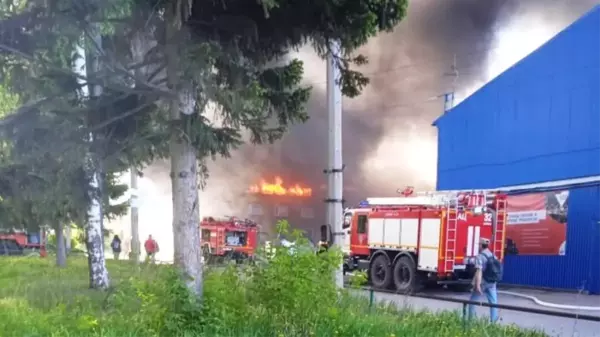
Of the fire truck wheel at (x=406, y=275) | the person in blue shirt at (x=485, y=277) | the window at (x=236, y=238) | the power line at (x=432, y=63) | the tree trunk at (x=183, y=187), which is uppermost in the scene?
the power line at (x=432, y=63)

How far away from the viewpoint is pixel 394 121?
3161cm

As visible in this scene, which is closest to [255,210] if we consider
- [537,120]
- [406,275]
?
[537,120]

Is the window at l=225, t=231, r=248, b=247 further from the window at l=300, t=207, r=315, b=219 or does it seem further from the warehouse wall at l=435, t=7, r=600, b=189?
the warehouse wall at l=435, t=7, r=600, b=189

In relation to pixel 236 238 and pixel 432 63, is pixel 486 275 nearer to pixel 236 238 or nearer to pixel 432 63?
pixel 236 238

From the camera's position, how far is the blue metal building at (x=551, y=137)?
15492 millimetres

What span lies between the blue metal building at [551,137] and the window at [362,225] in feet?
13.6

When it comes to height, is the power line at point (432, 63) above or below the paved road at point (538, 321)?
above

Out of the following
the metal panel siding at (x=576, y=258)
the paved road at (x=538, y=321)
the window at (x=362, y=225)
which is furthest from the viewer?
the window at (x=362, y=225)

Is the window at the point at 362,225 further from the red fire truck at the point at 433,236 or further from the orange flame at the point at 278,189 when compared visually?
the orange flame at the point at 278,189

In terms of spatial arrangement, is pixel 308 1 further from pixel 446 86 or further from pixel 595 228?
pixel 446 86

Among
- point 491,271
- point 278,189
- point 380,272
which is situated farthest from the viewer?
point 278,189

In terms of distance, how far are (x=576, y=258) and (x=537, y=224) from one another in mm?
1488

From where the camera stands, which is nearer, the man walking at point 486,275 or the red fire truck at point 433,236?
the man walking at point 486,275

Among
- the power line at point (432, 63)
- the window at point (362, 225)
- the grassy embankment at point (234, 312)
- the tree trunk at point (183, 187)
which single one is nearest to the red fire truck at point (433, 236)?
the window at point (362, 225)
